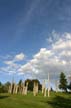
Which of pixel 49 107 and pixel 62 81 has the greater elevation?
pixel 62 81

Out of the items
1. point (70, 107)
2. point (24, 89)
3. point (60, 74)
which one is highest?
point (60, 74)

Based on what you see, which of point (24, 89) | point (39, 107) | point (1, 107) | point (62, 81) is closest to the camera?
point (1, 107)

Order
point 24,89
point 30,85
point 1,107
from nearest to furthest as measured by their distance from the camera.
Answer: point 1,107, point 24,89, point 30,85

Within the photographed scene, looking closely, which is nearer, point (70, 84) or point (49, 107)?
point (49, 107)

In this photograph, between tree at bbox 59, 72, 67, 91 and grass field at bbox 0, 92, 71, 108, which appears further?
tree at bbox 59, 72, 67, 91

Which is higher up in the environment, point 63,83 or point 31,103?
point 63,83

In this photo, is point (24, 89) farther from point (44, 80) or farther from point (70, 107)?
point (70, 107)

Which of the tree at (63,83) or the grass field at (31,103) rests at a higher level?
the tree at (63,83)

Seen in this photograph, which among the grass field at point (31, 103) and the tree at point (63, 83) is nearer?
the grass field at point (31, 103)

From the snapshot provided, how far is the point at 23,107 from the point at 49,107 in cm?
463

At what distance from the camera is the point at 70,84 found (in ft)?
318

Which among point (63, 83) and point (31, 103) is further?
point (63, 83)

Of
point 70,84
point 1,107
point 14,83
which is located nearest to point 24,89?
point 14,83

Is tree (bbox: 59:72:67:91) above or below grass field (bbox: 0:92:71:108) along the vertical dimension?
above
